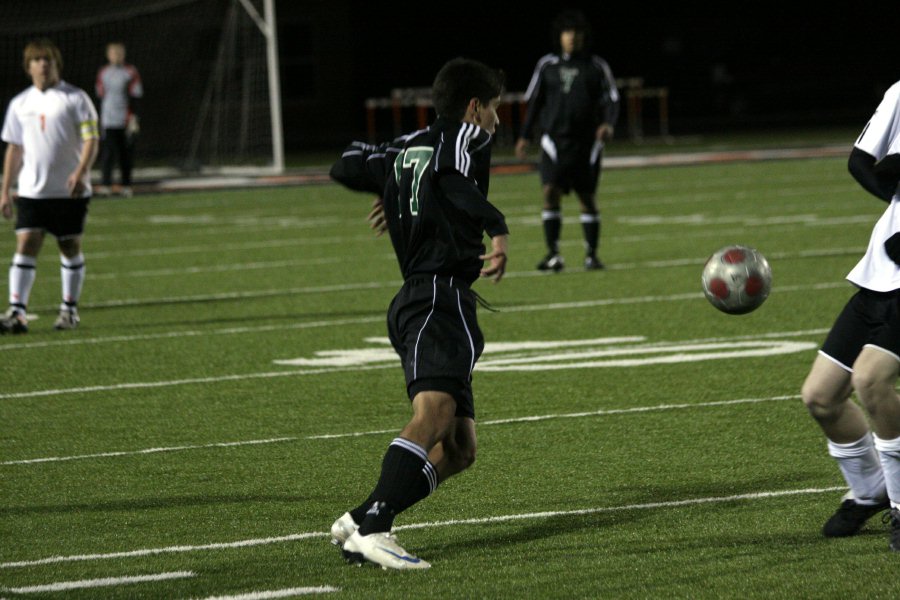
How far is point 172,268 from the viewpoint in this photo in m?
16.9

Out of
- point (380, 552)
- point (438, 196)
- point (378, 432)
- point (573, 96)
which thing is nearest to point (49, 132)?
point (573, 96)

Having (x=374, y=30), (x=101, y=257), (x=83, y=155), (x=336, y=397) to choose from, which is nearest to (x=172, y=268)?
(x=101, y=257)

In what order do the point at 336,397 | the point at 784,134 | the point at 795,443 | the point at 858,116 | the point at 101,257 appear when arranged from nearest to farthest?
the point at 795,443 < the point at 336,397 < the point at 101,257 < the point at 784,134 < the point at 858,116

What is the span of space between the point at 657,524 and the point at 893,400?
1044mm

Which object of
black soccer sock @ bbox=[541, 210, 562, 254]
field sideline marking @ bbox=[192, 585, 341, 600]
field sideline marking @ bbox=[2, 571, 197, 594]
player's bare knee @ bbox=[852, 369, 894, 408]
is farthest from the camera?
black soccer sock @ bbox=[541, 210, 562, 254]

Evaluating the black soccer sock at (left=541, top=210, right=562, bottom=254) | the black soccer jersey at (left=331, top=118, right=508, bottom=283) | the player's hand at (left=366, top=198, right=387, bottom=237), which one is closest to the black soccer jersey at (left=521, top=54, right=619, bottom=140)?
the black soccer sock at (left=541, top=210, right=562, bottom=254)

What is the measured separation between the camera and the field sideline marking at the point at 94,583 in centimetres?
538

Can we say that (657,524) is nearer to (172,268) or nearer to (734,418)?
(734,418)

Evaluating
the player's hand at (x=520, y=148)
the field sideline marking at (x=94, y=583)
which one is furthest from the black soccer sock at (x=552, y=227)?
the field sideline marking at (x=94, y=583)

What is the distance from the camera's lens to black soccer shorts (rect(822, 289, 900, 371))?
5527mm

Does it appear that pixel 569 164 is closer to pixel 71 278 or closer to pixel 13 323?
pixel 71 278

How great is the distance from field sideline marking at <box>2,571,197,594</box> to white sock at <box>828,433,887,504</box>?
2.32 metres

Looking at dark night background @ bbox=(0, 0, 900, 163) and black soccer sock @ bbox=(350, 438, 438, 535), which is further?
dark night background @ bbox=(0, 0, 900, 163)

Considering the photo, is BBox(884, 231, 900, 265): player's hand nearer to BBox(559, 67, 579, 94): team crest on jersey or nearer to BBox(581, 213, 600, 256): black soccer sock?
BBox(581, 213, 600, 256): black soccer sock
